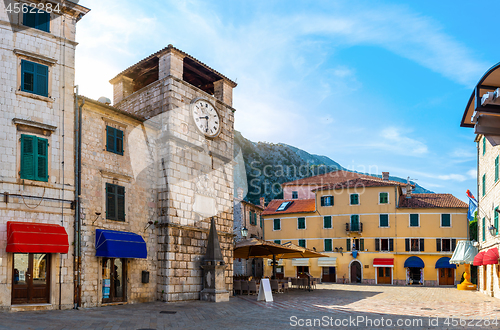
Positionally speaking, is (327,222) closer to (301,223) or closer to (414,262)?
(301,223)

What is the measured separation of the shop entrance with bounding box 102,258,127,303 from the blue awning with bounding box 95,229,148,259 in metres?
0.86

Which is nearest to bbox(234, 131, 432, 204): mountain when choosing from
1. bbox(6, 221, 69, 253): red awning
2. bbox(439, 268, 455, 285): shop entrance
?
bbox(439, 268, 455, 285): shop entrance

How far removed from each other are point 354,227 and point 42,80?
33986 millimetres

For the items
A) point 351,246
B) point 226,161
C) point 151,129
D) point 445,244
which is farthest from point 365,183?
point 151,129

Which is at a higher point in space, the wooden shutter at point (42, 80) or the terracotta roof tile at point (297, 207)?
the wooden shutter at point (42, 80)

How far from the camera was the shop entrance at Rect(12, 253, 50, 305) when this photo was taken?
1293cm

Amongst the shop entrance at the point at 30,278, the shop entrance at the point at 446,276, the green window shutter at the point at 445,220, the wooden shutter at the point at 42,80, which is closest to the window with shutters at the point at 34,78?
the wooden shutter at the point at 42,80

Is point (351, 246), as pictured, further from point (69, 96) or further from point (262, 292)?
point (69, 96)

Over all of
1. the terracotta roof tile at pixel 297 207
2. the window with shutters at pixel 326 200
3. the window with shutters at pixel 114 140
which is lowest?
the terracotta roof tile at pixel 297 207

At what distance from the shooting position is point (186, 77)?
900 inches

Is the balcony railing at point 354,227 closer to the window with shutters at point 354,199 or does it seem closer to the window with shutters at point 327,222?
the window with shutters at point 327,222

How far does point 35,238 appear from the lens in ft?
42.3

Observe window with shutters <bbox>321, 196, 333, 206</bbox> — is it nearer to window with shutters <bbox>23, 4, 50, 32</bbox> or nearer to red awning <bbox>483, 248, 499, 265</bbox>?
red awning <bbox>483, 248, 499, 265</bbox>

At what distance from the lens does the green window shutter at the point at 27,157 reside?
43.8 ft
